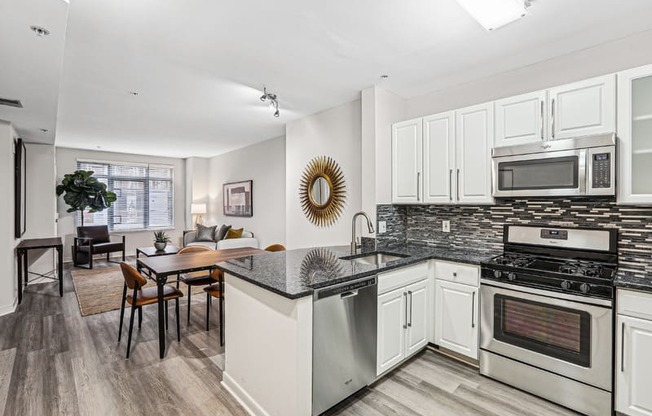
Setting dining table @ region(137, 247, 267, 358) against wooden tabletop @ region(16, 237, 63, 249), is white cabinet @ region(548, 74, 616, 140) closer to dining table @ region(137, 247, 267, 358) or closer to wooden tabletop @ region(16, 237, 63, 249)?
dining table @ region(137, 247, 267, 358)

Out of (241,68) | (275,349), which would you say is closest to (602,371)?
(275,349)

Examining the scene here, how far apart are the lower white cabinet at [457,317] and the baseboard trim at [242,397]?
1.62m

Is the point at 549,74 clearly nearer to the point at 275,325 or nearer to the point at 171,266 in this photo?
the point at 275,325

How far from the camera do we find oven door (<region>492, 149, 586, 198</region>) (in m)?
2.27

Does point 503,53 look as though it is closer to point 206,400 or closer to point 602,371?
point 602,371

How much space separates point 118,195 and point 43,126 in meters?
3.88

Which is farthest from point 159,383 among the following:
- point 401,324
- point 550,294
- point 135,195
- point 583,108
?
point 135,195

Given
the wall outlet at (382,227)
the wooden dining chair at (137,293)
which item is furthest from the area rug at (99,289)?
the wall outlet at (382,227)

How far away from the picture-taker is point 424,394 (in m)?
2.28

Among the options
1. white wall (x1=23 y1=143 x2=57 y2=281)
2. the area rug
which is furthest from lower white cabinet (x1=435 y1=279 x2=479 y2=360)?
white wall (x1=23 y1=143 x2=57 y2=281)

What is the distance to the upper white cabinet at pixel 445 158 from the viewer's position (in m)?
2.77

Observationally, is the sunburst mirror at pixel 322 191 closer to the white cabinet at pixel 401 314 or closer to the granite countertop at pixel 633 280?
the white cabinet at pixel 401 314

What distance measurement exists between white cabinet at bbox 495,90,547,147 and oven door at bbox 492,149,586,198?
149 millimetres

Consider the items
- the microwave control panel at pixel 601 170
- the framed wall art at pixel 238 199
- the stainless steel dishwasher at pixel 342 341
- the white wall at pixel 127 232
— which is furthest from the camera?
the white wall at pixel 127 232
